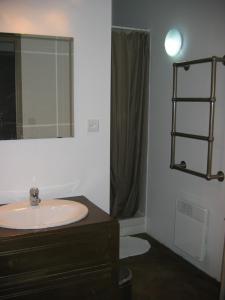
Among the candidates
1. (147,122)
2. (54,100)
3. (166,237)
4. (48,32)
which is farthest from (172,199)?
(48,32)

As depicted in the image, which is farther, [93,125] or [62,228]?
[93,125]

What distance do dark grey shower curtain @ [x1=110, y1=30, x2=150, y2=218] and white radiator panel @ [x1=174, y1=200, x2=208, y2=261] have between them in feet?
2.24

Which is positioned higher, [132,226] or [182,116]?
[182,116]

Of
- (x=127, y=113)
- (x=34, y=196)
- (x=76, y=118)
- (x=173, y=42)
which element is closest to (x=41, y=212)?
(x=34, y=196)

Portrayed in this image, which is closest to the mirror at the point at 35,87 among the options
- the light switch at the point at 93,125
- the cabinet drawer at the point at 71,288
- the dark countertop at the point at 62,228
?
the light switch at the point at 93,125

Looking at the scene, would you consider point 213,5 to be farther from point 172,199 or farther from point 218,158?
point 172,199

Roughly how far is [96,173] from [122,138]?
3.66ft

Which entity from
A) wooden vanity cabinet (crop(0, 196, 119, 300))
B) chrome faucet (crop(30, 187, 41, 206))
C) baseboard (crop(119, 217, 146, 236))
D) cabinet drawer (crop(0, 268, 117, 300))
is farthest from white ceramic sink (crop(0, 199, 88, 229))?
baseboard (crop(119, 217, 146, 236))

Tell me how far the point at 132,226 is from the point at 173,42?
1.84 m

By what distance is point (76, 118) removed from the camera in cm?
219

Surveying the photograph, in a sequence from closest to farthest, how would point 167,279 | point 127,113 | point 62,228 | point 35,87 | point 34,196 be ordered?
point 62,228 < point 34,196 < point 35,87 < point 167,279 < point 127,113

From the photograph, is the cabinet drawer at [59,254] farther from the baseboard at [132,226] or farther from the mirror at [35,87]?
the baseboard at [132,226]

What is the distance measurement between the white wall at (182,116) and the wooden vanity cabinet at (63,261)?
1085mm

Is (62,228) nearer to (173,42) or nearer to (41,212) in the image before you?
(41,212)
